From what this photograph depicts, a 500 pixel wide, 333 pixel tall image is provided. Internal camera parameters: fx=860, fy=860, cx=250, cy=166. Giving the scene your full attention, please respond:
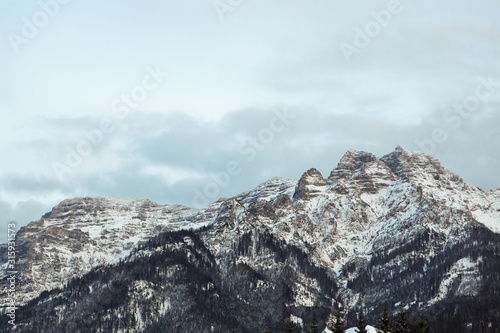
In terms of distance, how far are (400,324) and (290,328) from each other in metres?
26.6

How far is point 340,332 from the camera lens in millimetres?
180875

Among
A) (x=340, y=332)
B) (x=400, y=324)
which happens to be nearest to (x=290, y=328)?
(x=340, y=332)

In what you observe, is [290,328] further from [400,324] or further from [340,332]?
[400,324]

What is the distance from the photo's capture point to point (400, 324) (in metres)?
197

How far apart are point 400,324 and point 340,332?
74.1ft

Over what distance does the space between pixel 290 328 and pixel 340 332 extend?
13545 mm

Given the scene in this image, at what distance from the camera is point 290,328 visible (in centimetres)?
18988

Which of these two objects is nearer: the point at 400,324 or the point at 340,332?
the point at 340,332
